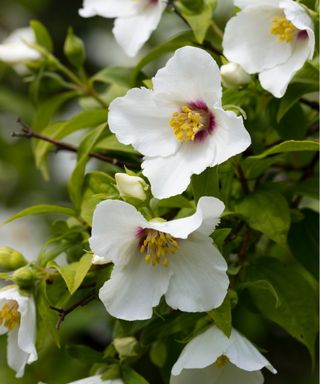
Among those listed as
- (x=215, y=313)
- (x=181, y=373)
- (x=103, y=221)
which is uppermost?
(x=103, y=221)

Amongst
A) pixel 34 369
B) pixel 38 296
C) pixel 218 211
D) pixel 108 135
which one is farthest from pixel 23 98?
pixel 218 211

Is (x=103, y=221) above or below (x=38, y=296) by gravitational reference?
above

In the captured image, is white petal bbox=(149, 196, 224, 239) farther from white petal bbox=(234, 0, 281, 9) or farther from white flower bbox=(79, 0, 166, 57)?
white flower bbox=(79, 0, 166, 57)

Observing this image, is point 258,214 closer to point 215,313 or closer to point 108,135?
point 215,313

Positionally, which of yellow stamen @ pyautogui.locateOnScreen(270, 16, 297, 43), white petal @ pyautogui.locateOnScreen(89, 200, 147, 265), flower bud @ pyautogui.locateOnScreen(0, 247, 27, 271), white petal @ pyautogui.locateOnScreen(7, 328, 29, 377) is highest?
yellow stamen @ pyautogui.locateOnScreen(270, 16, 297, 43)

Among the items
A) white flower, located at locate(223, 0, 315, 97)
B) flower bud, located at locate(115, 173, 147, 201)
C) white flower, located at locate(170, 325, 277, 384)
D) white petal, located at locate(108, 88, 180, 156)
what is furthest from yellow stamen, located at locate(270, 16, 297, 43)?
white flower, located at locate(170, 325, 277, 384)

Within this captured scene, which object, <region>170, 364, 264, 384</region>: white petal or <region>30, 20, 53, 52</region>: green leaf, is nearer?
<region>170, 364, 264, 384</region>: white petal

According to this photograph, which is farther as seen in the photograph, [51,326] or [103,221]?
[51,326]

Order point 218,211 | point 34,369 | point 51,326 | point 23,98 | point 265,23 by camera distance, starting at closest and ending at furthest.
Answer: point 218,211
point 51,326
point 265,23
point 34,369
point 23,98
